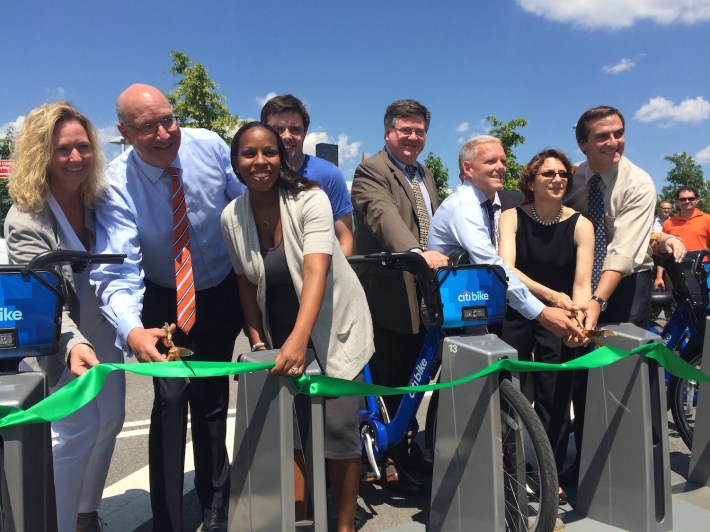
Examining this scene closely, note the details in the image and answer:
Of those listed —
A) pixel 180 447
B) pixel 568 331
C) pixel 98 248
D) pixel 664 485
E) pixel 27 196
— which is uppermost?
pixel 27 196

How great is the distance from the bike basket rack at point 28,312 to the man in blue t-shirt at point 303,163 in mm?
1640

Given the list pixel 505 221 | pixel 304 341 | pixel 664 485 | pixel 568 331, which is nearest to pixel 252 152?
pixel 304 341

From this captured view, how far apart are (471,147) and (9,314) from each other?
7.92 ft

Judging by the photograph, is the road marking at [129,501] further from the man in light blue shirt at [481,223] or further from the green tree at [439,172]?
the green tree at [439,172]

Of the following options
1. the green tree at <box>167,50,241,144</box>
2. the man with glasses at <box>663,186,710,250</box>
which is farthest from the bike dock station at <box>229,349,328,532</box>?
the green tree at <box>167,50,241,144</box>

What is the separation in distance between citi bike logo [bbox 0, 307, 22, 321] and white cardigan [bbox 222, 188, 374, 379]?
0.89m

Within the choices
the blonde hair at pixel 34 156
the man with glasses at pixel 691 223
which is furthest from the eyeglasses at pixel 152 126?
the man with glasses at pixel 691 223

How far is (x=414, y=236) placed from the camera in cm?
367

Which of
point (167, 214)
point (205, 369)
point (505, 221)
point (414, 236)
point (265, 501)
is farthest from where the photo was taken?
point (414, 236)

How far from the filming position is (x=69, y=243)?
8.52 feet

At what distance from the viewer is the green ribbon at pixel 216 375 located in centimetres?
193

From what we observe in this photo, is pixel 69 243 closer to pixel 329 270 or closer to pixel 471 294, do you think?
pixel 329 270

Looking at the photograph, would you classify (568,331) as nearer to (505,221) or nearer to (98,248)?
(505,221)

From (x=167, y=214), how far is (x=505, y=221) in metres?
1.83
